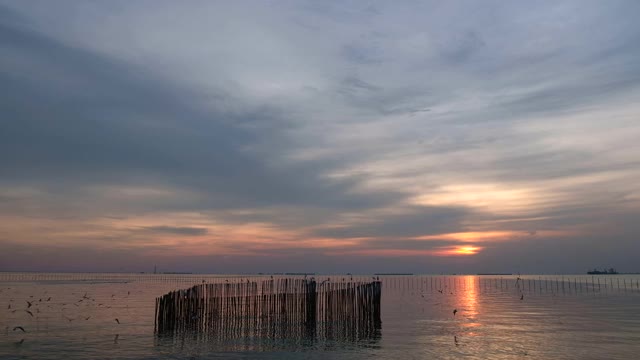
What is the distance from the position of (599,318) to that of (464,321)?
9.16 m

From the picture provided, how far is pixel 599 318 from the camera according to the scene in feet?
117

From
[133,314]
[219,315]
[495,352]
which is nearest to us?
[495,352]

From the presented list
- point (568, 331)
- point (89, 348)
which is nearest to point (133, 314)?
point (89, 348)

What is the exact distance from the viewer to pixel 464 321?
34.7 meters

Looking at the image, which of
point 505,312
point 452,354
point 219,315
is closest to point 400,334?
point 452,354

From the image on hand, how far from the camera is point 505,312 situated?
4156 centimetres

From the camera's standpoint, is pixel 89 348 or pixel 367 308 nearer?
pixel 89 348

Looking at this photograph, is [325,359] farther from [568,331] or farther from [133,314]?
[133,314]

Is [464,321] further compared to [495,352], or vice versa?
[464,321]

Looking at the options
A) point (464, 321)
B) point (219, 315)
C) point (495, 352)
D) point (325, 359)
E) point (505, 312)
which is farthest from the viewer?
A: point (505, 312)

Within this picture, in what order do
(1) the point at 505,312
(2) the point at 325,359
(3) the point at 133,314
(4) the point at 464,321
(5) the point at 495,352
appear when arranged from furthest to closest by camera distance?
1. (1) the point at 505,312
2. (3) the point at 133,314
3. (4) the point at 464,321
4. (5) the point at 495,352
5. (2) the point at 325,359

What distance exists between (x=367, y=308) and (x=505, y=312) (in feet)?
52.3

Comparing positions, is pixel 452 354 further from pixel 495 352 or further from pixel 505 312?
pixel 505 312

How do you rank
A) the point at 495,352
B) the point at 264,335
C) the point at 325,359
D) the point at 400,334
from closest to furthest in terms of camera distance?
the point at 325,359
the point at 495,352
the point at 264,335
the point at 400,334
